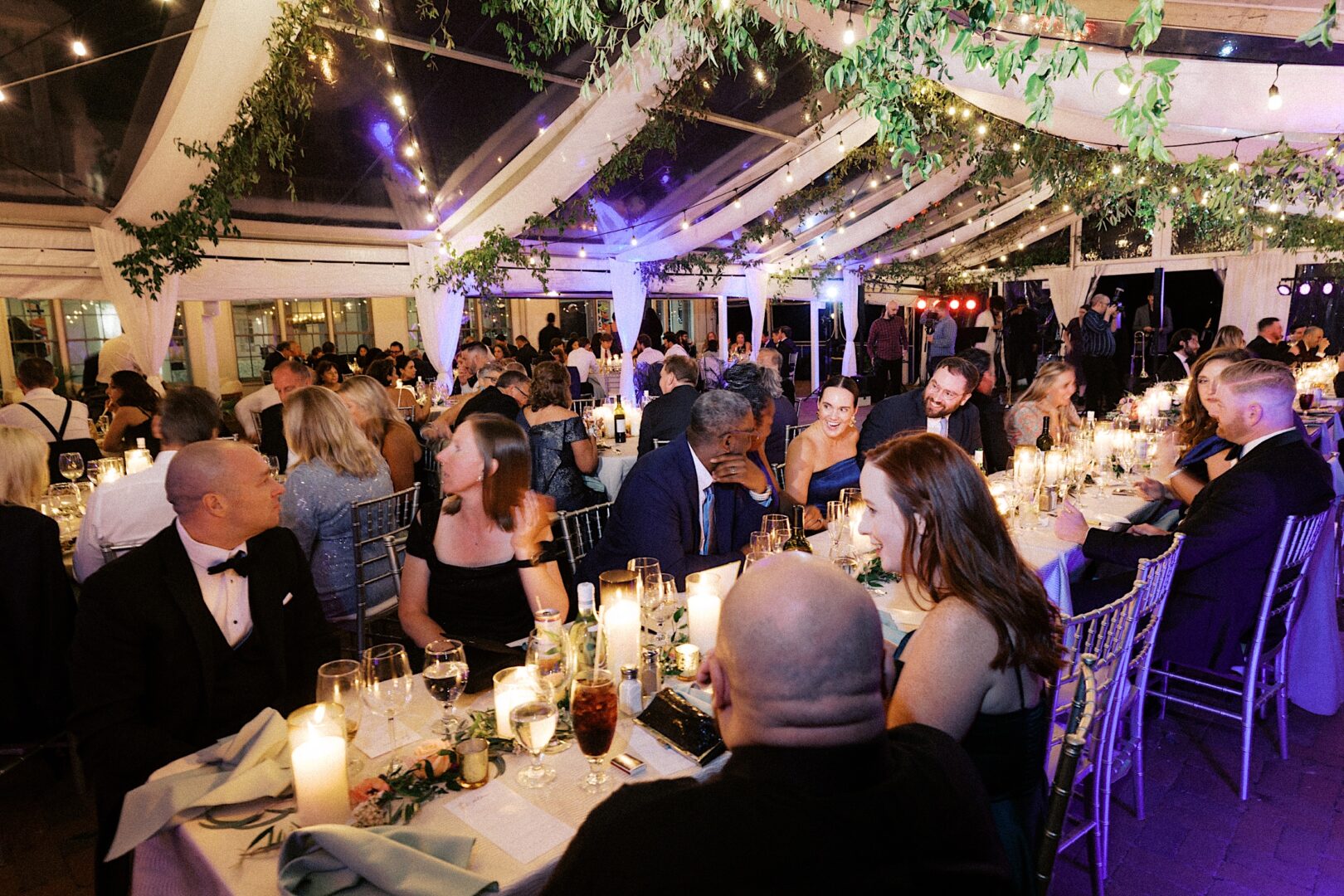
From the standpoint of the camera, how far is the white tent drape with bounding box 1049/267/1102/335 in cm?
1741

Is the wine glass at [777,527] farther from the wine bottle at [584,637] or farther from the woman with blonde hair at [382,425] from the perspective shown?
the woman with blonde hair at [382,425]

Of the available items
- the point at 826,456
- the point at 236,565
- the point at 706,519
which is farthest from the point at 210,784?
the point at 826,456

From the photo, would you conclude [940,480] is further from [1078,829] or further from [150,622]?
[150,622]

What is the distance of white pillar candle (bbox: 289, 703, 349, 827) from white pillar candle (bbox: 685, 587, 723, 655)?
975 millimetres

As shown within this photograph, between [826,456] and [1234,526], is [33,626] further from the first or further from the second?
[1234,526]

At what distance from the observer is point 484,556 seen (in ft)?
9.09

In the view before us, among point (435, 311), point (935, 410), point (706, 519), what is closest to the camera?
point (706, 519)

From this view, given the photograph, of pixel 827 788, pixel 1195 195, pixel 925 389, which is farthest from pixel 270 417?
pixel 1195 195

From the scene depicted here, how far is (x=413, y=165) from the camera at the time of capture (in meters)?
8.15

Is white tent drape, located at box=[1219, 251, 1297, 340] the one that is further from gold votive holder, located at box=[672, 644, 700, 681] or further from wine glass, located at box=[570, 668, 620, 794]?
wine glass, located at box=[570, 668, 620, 794]

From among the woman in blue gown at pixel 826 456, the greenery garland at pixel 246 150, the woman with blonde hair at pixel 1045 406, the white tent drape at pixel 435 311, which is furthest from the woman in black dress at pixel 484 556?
the white tent drape at pixel 435 311

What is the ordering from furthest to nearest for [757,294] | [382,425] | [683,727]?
[757,294], [382,425], [683,727]

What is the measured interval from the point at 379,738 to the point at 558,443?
3.43 metres

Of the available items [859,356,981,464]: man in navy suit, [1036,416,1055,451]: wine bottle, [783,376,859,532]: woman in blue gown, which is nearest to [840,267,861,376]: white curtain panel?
[1036,416,1055,451]: wine bottle
